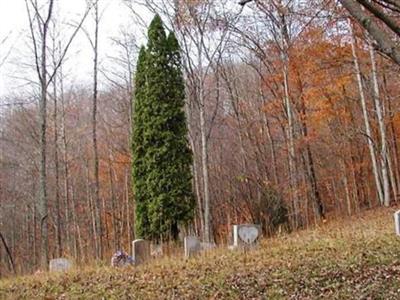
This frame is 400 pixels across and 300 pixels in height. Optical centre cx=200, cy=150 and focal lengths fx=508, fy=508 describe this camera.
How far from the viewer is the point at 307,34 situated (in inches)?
705

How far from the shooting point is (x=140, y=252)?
38.8 ft

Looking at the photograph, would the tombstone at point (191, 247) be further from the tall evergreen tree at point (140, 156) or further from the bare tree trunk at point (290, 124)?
the bare tree trunk at point (290, 124)

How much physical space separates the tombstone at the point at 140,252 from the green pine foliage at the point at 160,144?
3.61 metres

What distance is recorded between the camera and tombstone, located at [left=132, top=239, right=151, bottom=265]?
38.4ft

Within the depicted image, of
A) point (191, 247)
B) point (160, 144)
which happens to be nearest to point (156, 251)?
point (191, 247)

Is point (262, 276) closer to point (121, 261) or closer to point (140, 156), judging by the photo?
point (121, 261)

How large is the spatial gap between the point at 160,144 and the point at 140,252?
5675 millimetres

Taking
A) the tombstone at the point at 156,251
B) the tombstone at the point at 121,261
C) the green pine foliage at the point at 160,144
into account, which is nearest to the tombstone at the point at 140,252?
the tombstone at the point at 121,261

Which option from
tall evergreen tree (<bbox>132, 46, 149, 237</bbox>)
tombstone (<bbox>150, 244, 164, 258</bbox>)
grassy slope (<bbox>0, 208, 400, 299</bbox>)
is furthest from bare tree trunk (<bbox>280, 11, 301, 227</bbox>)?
grassy slope (<bbox>0, 208, 400, 299</bbox>)

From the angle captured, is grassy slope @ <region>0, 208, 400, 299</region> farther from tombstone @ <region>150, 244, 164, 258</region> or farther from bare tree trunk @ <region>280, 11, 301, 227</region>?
bare tree trunk @ <region>280, 11, 301, 227</region>

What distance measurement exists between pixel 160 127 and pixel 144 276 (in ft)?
26.8

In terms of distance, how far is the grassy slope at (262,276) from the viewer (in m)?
Result: 6.57

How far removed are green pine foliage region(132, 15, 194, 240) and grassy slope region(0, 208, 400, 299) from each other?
4.66 m

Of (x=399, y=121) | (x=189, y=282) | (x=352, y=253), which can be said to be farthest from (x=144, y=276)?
(x=399, y=121)
